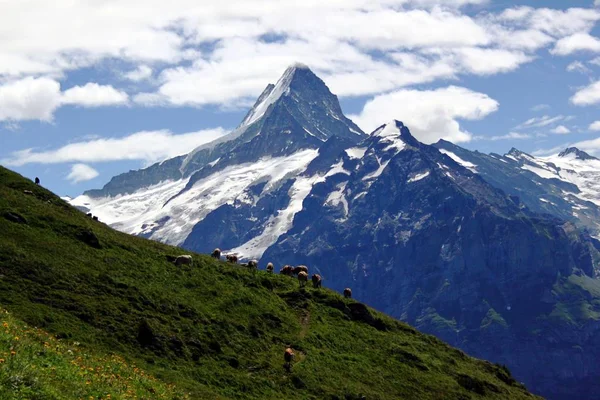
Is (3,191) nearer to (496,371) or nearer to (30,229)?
(30,229)

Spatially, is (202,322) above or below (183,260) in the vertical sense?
below

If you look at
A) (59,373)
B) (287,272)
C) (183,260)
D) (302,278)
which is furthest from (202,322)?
(287,272)

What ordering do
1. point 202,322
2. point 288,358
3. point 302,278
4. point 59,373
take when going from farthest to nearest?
point 302,278, point 202,322, point 288,358, point 59,373

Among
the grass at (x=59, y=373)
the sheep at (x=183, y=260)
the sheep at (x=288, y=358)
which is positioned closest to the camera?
the grass at (x=59, y=373)

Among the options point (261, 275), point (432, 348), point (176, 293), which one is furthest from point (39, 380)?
point (432, 348)

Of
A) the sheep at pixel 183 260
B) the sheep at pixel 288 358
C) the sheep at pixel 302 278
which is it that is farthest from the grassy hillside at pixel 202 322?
the sheep at pixel 302 278

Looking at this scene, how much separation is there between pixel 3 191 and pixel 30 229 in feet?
35.4

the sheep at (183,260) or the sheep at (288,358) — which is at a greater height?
the sheep at (183,260)

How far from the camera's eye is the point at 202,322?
71.8 metres

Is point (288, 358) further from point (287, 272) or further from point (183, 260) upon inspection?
point (287, 272)

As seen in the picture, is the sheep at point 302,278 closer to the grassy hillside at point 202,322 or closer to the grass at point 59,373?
the grassy hillside at point 202,322

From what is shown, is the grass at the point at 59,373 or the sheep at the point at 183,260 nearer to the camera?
the grass at the point at 59,373

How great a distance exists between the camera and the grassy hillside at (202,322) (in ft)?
203

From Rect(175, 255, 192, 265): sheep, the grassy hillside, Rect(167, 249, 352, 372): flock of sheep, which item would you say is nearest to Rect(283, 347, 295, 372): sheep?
Rect(167, 249, 352, 372): flock of sheep
